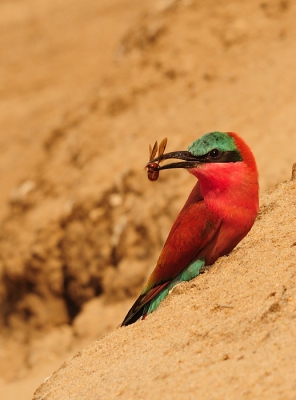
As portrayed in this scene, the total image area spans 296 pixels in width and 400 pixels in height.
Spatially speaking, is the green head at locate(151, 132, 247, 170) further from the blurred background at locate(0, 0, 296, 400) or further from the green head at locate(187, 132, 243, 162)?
the blurred background at locate(0, 0, 296, 400)

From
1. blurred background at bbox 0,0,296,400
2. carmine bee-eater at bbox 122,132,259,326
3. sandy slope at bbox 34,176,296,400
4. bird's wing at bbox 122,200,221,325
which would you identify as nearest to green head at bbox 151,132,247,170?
carmine bee-eater at bbox 122,132,259,326

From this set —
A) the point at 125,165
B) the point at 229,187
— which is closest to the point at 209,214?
the point at 229,187

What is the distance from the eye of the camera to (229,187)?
9.35 ft

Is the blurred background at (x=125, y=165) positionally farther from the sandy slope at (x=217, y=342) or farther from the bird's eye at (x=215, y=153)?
the sandy slope at (x=217, y=342)

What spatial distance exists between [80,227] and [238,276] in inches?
117

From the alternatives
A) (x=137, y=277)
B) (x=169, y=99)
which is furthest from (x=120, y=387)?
(x=169, y=99)

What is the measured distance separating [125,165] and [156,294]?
94.5 inches

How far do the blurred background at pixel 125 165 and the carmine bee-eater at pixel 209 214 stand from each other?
1.60m

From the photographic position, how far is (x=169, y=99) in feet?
18.9

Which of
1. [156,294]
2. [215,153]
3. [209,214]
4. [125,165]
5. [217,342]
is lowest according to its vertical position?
[217,342]

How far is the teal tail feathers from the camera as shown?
291 centimetres

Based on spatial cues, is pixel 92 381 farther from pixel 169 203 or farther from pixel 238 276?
pixel 169 203

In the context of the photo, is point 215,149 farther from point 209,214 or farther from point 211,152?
point 209,214

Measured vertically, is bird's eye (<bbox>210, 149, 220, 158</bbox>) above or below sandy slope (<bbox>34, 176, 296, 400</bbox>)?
above
